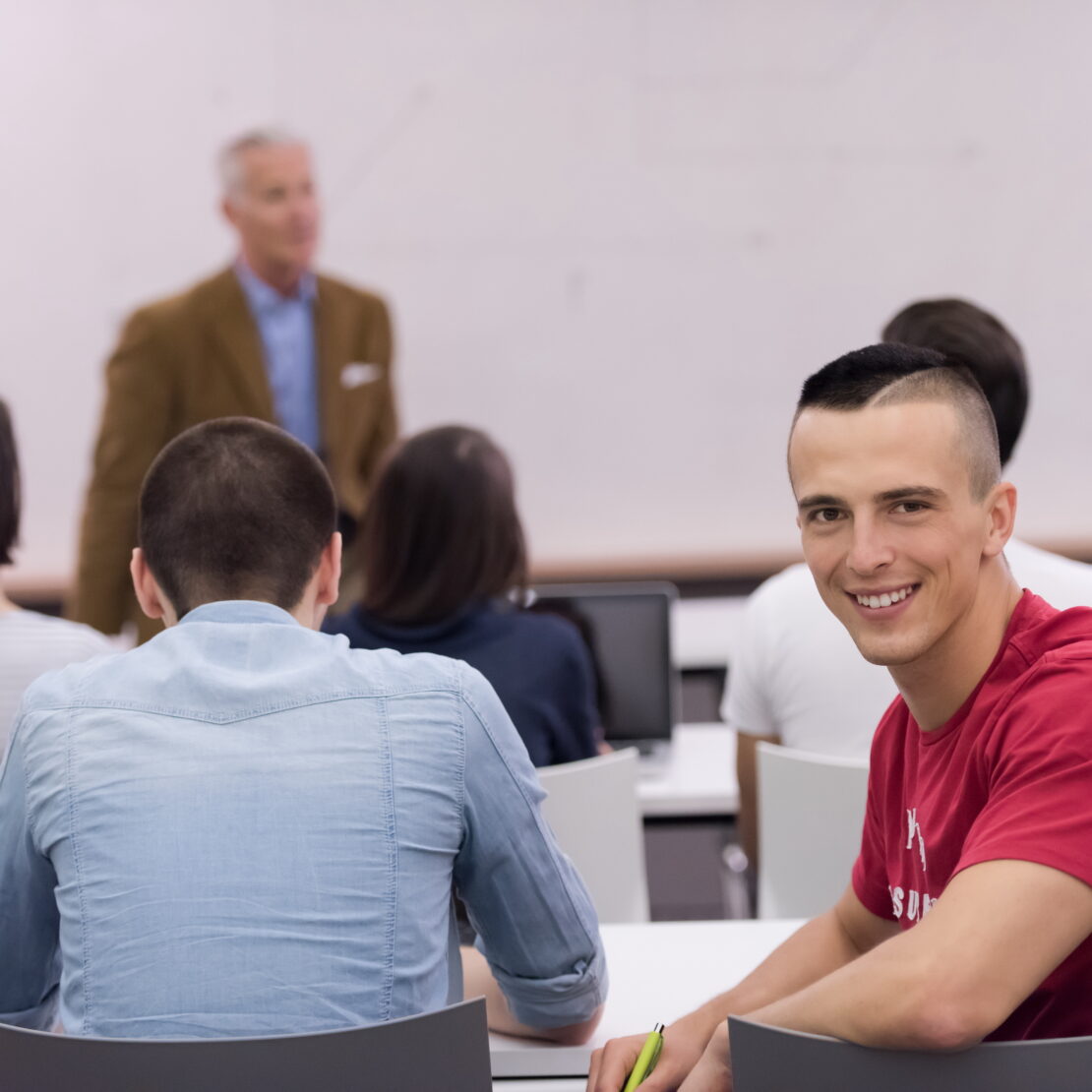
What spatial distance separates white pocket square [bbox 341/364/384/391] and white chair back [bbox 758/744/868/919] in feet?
7.51

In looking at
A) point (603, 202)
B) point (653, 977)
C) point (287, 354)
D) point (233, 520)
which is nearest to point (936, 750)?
point (653, 977)

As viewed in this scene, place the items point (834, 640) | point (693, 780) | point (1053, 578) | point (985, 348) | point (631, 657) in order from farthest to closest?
point (631, 657) < point (693, 780) < point (834, 640) < point (985, 348) < point (1053, 578)

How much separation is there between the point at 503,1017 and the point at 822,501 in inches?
26.6

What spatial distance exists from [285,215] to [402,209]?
503 millimetres

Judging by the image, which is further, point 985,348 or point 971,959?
point 985,348

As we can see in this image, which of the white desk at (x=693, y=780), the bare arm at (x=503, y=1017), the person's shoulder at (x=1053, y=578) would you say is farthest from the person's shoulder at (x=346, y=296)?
the bare arm at (x=503, y=1017)

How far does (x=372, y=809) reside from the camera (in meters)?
1.37

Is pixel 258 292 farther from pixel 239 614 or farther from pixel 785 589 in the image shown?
pixel 239 614

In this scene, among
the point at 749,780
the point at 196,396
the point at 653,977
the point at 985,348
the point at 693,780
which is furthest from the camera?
the point at 196,396

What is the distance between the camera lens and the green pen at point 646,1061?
1.41 meters

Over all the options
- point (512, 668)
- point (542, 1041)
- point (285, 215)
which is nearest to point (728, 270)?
point (285, 215)

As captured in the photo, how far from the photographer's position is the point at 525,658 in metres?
2.45

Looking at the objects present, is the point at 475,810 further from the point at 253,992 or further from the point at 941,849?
the point at 941,849

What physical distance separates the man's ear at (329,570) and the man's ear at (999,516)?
69cm
